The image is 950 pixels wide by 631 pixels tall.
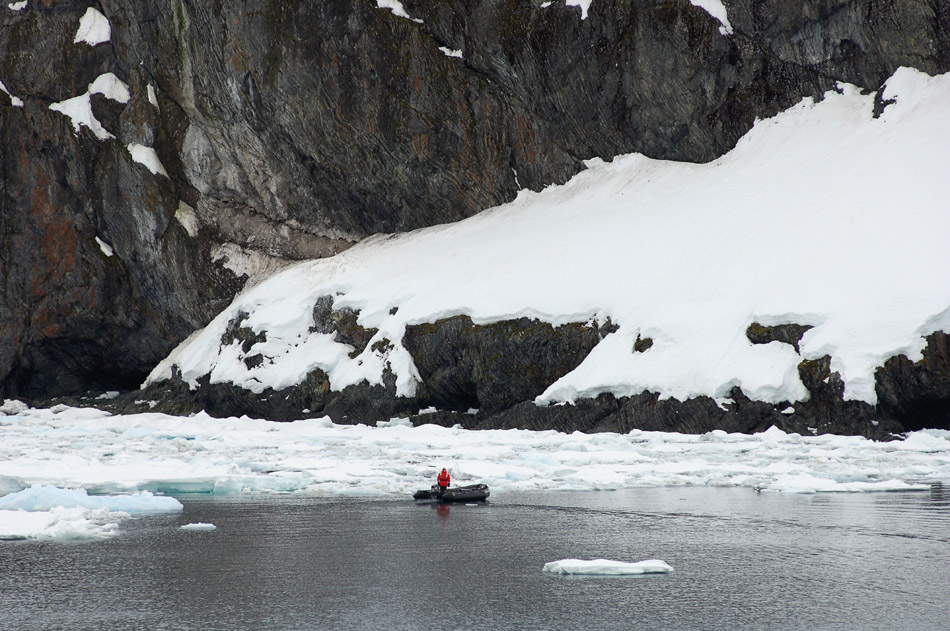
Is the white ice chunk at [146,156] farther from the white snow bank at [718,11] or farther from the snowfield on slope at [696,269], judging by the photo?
the white snow bank at [718,11]

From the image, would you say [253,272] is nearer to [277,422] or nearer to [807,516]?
[277,422]

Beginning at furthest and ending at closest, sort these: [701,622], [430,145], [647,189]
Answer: [430,145]
[647,189]
[701,622]

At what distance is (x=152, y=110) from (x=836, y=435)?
38.6 m

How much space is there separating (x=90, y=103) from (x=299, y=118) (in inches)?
457

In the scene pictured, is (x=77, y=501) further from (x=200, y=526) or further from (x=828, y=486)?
(x=828, y=486)

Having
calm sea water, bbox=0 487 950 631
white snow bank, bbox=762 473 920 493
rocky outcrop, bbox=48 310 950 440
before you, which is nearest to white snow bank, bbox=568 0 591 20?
rocky outcrop, bbox=48 310 950 440

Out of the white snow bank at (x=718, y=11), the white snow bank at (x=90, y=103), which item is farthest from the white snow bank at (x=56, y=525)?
the white snow bank at (x=90, y=103)

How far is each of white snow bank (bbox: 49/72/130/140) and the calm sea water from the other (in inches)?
1513

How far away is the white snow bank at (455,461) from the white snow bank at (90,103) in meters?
23.3

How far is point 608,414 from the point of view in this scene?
30.4 metres

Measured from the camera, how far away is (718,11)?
1615 inches

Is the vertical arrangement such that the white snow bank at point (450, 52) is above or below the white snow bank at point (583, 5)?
below

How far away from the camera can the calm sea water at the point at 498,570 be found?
904 centimetres

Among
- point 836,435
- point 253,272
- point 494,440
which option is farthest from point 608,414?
point 253,272
